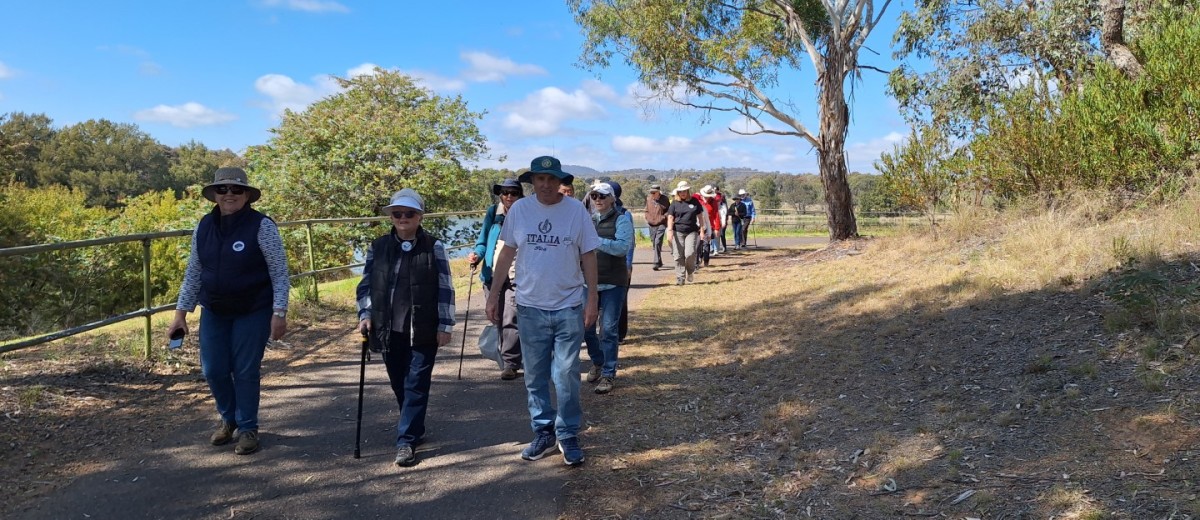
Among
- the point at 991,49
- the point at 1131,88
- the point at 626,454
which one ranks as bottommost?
the point at 626,454

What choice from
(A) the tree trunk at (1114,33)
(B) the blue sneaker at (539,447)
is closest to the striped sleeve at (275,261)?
(B) the blue sneaker at (539,447)

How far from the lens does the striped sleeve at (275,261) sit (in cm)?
450

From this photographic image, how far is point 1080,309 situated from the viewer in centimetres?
569

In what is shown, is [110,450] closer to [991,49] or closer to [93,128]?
[991,49]

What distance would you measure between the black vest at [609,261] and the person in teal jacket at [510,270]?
75 cm

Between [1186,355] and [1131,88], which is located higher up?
[1131,88]

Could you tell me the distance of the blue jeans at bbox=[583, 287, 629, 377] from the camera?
20.2ft

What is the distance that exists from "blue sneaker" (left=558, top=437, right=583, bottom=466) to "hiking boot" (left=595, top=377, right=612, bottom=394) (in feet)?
5.12

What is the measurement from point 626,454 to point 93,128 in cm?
8258

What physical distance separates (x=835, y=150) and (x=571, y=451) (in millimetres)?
13786

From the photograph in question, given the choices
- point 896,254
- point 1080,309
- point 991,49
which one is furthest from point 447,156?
point 1080,309

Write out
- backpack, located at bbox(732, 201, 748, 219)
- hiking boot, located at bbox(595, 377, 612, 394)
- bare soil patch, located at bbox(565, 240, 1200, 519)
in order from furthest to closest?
1. backpack, located at bbox(732, 201, 748, 219)
2. hiking boot, located at bbox(595, 377, 612, 394)
3. bare soil patch, located at bbox(565, 240, 1200, 519)

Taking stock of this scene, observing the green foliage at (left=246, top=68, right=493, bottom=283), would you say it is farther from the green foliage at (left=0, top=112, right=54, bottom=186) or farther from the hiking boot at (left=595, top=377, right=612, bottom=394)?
the green foliage at (left=0, top=112, right=54, bottom=186)

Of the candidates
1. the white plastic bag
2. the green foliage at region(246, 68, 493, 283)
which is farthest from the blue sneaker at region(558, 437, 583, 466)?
the green foliage at region(246, 68, 493, 283)
